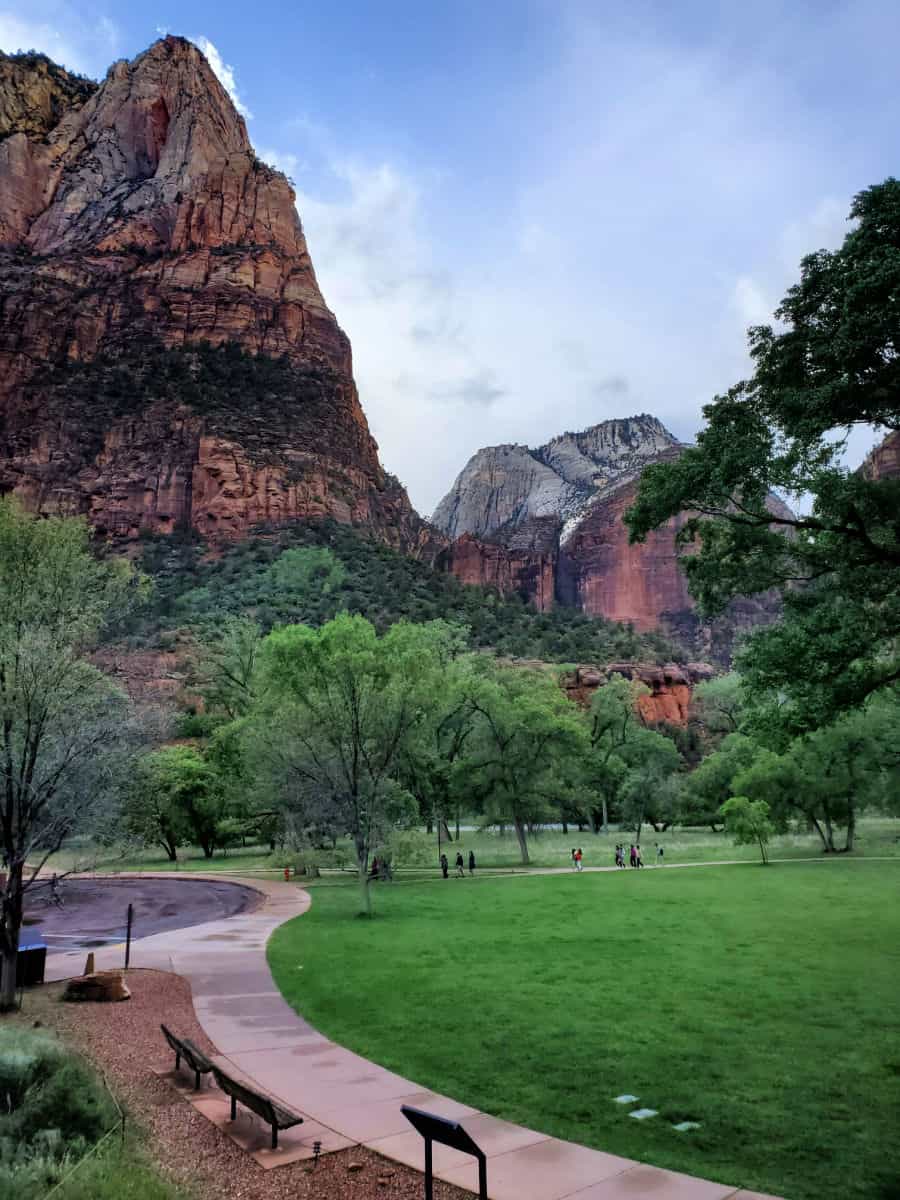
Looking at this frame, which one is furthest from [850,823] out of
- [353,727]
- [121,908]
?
[121,908]

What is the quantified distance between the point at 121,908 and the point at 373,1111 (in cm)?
2234

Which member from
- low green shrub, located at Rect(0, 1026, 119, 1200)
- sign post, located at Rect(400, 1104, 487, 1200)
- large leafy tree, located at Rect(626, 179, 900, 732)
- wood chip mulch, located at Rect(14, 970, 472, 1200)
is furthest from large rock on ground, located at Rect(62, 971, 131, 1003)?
large leafy tree, located at Rect(626, 179, 900, 732)

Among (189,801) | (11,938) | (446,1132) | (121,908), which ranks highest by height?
(189,801)

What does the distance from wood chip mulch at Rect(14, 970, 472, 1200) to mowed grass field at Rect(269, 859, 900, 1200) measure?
1.57 meters

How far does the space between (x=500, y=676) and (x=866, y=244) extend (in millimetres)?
41306

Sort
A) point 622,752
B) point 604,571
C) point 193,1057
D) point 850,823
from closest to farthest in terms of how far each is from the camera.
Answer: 1. point 193,1057
2. point 850,823
3. point 622,752
4. point 604,571

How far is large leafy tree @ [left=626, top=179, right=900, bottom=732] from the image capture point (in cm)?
1064

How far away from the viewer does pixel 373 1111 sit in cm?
721

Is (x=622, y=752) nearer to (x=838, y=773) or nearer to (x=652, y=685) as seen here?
(x=652, y=685)

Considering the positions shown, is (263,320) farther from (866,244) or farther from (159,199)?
(866,244)

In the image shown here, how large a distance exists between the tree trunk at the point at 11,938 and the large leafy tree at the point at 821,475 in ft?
38.4

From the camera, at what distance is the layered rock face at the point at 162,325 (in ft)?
294

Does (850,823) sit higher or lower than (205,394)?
lower

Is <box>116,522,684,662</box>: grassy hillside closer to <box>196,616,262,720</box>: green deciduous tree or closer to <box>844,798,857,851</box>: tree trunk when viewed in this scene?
<box>196,616,262,720</box>: green deciduous tree
